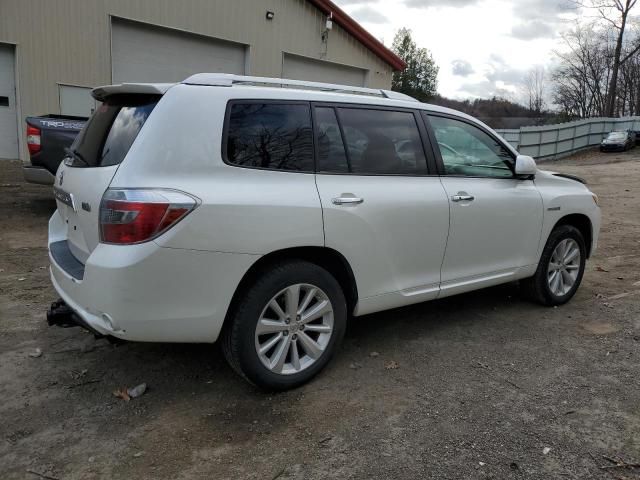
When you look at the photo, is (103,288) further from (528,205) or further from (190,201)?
(528,205)

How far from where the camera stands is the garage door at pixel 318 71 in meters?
17.0

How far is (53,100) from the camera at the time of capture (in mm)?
13062

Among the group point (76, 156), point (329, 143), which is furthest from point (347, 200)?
point (76, 156)

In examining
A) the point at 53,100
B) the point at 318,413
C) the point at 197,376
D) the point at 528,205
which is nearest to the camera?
the point at 318,413

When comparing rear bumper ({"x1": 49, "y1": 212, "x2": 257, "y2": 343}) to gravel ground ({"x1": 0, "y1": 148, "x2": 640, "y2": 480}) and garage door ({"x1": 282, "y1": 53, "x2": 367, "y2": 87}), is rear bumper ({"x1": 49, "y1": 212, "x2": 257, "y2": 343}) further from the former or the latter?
garage door ({"x1": 282, "y1": 53, "x2": 367, "y2": 87})

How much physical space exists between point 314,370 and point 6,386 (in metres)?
1.86

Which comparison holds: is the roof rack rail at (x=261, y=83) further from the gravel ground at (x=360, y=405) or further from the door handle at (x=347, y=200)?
the gravel ground at (x=360, y=405)

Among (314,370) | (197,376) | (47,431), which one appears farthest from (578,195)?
(47,431)

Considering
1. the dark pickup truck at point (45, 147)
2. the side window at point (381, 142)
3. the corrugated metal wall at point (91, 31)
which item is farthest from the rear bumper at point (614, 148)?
the side window at point (381, 142)

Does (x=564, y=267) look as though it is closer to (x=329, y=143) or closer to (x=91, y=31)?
(x=329, y=143)

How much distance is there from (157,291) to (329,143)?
141 centimetres

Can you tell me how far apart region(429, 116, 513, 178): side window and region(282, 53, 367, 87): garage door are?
13316 mm

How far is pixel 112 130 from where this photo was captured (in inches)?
126

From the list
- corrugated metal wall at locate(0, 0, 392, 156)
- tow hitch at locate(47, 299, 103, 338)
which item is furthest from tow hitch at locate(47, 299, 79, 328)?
corrugated metal wall at locate(0, 0, 392, 156)
